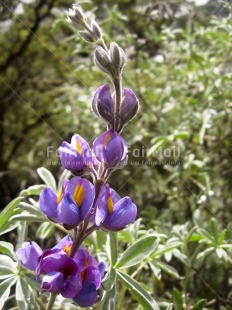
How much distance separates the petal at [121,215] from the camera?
811mm

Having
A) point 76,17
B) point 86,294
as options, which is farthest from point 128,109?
point 86,294

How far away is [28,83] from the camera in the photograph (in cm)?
322

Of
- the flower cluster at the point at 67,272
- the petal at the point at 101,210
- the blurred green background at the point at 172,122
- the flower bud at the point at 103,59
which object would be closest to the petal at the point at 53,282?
the flower cluster at the point at 67,272

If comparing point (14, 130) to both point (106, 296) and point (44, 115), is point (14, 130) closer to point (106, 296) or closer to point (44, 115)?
point (44, 115)

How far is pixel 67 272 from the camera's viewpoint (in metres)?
0.78

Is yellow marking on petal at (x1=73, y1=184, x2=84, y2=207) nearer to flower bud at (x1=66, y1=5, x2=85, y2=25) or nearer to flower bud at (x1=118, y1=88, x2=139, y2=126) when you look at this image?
flower bud at (x1=118, y1=88, x2=139, y2=126)

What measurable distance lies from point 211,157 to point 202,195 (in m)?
0.44

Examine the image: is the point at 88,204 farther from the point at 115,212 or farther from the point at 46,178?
the point at 46,178

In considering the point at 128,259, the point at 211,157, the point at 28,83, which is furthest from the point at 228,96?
the point at 28,83

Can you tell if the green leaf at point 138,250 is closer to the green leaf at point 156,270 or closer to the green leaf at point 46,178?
the green leaf at point 156,270

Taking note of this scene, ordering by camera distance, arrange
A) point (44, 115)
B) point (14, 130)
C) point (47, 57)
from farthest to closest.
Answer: point (47, 57) < point (14, 130) < point (44, 115)

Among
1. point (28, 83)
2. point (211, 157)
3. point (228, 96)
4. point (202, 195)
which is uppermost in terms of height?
point (28, 83)

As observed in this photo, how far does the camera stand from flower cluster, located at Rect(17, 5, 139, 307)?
0.78m

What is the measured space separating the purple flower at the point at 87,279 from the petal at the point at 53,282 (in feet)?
0.13
